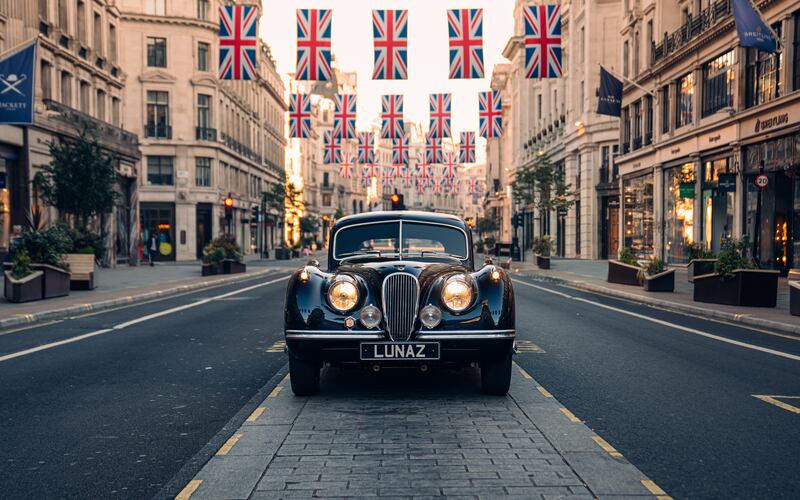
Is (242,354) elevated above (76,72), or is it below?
below

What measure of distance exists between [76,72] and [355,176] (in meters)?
98.2

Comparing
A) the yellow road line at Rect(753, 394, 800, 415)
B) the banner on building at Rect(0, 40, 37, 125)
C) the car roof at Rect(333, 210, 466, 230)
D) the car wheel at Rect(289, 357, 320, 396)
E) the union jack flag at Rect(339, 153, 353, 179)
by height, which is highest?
the union jack flag at Rect(339, 153, 353, 179)

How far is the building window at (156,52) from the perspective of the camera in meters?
48.9

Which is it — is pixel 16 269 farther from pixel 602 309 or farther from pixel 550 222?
pixel 550 222

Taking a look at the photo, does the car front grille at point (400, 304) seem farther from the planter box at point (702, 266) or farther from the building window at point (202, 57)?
the building window at point (202, 57)

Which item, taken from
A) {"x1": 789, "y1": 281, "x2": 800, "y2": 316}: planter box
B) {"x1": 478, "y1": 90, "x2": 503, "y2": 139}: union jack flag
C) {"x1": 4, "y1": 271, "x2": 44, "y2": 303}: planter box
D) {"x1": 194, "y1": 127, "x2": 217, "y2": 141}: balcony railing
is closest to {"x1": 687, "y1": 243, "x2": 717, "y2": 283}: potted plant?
{"x1": 789, "y1": 281, "x2": 800, "y2": 316}: planter box

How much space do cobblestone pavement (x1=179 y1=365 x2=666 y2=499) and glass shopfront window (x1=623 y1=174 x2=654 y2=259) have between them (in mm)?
31031

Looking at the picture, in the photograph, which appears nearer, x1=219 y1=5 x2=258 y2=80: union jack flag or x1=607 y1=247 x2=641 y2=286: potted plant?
x1=607 y1=247 x2=641 y2=286: potted plant

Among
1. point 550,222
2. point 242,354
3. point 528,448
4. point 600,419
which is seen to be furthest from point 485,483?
point 550,222

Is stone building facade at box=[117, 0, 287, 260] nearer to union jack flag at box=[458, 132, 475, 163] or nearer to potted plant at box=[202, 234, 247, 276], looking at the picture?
union jack flag at box=[458, 132, 475, 163]

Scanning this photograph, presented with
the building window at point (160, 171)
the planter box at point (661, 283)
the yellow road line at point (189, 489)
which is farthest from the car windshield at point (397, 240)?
the building window at point (160, 171)

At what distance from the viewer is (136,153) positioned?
38.4 m

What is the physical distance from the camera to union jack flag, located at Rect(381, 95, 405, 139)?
3928 centimetres

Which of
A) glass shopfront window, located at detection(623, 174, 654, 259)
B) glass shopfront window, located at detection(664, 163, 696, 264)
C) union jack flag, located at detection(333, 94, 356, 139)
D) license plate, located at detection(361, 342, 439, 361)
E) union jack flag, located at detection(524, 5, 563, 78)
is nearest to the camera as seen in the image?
license plate, located at detection(361, 342, 439, 361)
